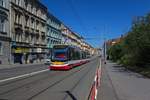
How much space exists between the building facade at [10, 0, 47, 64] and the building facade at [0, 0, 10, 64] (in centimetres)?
172

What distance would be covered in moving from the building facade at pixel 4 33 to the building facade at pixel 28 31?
1716 millimetres

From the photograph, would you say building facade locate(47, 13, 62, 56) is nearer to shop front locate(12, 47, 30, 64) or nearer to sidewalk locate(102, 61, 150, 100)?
shop front locate(12, 47, 30, 64)

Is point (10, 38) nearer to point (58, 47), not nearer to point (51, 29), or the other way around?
point (58, 47)

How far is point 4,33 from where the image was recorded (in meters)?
46.6

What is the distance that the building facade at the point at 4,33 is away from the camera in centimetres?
4578

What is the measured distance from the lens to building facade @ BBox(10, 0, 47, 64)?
2015 inches

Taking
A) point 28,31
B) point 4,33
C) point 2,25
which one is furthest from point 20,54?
point 2,25

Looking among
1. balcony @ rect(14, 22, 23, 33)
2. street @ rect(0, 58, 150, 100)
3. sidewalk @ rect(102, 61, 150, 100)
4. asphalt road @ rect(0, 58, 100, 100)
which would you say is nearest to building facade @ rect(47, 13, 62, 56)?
balcony @ rect(14, 22, 23, 33)

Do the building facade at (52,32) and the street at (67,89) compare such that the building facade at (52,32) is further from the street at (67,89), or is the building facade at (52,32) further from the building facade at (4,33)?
the street at (67,89)

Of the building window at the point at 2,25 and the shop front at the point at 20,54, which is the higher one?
the building window at the point at 2,25

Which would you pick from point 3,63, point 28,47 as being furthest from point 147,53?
point 28,47

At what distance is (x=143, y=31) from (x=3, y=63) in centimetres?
2471

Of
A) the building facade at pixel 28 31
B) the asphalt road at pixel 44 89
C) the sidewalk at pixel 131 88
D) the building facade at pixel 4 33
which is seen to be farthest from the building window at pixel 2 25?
the sidewalk at pixel 131 88

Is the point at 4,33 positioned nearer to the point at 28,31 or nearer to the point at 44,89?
the point at 28,31
